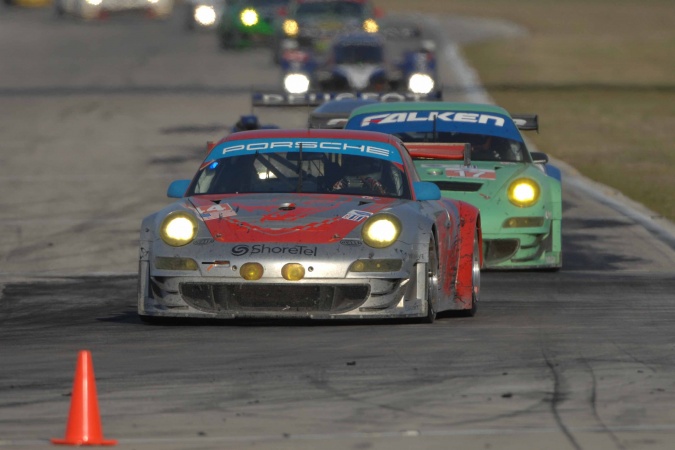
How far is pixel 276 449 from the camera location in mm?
6445

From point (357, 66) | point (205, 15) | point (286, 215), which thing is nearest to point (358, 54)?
point (357, 66)

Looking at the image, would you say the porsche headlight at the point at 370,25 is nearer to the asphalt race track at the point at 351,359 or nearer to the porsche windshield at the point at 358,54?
the porsche windshield at the point at 358,54

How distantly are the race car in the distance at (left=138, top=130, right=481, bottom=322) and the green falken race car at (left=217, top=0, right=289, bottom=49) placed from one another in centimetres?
3175

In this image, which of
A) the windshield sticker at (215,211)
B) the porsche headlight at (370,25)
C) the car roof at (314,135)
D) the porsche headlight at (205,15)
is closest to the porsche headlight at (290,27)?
the porsche headlight at (370,25)

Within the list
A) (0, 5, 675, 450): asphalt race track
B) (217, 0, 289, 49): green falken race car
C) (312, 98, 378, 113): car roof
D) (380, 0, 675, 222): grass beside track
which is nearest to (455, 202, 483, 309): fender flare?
(0, 5, 675, 450): asphalt race track

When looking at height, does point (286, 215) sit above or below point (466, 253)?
below

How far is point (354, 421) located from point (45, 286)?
591cm

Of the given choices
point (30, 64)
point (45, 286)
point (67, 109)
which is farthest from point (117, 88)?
point (45, 286)

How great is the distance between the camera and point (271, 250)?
31.4 feet

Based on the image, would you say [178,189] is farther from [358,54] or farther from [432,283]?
[358,54]

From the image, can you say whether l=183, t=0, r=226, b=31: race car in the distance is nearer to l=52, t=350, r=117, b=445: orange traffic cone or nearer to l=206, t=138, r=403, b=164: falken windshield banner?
l=206, t=138, r=403, b=164: falken windshield banner

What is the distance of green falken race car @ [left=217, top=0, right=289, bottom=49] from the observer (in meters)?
42.8

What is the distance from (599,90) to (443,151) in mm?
25083

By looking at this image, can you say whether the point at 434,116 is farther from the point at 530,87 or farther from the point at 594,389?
the point at 530,87
